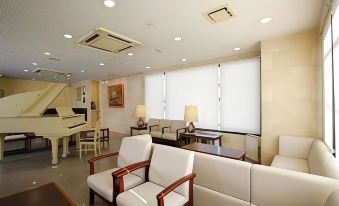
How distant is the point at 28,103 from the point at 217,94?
4.94 meters

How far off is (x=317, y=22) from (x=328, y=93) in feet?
4.07

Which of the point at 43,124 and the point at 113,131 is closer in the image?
the point at 43,124

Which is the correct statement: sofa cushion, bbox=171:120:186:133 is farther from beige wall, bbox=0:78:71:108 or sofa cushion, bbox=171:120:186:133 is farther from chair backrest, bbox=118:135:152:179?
beige wall, bbox=0:78:71:108

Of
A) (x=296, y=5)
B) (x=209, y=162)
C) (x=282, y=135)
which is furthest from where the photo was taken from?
(x=282, y=135)

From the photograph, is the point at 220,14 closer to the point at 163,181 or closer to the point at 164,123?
the point at 163,181

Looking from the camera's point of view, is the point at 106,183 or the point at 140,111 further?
the point at 140,111

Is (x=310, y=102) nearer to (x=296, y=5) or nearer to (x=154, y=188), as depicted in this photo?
(x=296, y=5)

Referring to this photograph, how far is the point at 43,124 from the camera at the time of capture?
3.67m

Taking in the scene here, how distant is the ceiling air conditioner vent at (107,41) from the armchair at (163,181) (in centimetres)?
228

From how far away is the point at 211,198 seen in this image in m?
1.74

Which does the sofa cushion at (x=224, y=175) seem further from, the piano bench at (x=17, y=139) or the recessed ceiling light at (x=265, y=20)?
the piano bench at (x=17, y=139)

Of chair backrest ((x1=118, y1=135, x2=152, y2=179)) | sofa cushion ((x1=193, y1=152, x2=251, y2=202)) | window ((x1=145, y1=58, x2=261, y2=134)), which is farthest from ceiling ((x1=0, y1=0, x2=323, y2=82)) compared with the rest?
sofa cushion ((x1=193, y1=152, x2=251, y2=202))

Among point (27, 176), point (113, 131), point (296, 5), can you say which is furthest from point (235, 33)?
point (113, 131)

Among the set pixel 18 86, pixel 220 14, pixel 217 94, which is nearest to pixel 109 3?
pixel 220 14
